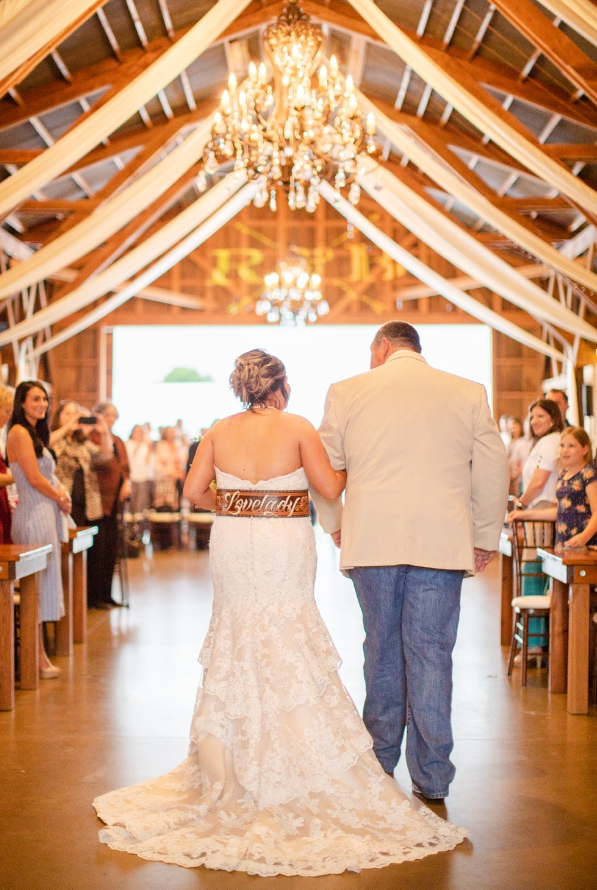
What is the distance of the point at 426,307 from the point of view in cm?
1580

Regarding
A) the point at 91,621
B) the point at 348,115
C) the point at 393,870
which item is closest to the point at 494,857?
the point at 393,870

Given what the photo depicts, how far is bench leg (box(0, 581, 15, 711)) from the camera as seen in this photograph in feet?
15.0

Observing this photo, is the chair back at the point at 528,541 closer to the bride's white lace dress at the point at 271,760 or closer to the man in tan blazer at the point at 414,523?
the man in tan blazer at the point at 414,523

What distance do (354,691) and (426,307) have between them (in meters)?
11.5

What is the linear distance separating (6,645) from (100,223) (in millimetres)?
5190

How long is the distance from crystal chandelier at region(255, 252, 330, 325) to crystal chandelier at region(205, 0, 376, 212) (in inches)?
201

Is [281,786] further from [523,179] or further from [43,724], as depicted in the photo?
[523,179]

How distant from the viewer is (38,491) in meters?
5.33

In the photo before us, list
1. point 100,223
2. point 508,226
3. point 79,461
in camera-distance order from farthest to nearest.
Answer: point 100,223, point 508,226, point 79,461

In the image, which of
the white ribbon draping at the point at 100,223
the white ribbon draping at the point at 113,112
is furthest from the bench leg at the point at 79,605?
the white ribbon draping at the point at 100,223

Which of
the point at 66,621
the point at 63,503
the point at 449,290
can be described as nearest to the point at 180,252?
the point at 449,290

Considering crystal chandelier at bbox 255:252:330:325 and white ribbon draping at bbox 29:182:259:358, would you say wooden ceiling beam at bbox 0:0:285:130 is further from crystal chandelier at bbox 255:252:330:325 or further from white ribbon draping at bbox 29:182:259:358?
crystal chandelier at bbox 255:252:330:325

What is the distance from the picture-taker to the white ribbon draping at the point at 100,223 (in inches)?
336

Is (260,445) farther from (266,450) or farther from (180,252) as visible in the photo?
(180,252)
